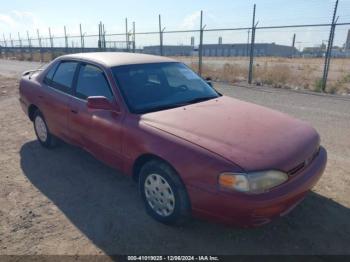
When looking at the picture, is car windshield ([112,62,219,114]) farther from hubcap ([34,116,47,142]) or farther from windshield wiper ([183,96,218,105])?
hubcap ([34,116,47,142])

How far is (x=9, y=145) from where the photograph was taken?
548 centimetres

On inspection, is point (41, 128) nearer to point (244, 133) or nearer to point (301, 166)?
point (244, 133)

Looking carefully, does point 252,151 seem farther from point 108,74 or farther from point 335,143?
point 335,143

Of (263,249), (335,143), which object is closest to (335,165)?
(335,143)

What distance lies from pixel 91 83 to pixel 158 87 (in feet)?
2.89

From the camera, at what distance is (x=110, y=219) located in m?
3.25

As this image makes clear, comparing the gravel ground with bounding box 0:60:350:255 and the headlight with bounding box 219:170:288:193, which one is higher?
the headlight with bounding box 219:170:288:193

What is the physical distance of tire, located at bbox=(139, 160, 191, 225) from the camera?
2857 mm

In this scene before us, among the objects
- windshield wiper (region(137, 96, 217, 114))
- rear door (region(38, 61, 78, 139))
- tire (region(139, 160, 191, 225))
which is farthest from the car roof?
tire (region(139, 160, 191, 225))

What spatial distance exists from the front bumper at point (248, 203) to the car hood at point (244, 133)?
0.19 m

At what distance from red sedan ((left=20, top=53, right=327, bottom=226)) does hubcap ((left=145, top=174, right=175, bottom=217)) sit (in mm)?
11

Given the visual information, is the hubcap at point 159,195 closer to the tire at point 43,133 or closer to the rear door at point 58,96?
the rear door at point 58,96

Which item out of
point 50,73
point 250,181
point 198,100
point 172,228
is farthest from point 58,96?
point 250,181

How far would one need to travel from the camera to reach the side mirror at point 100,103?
3348 millimetres
